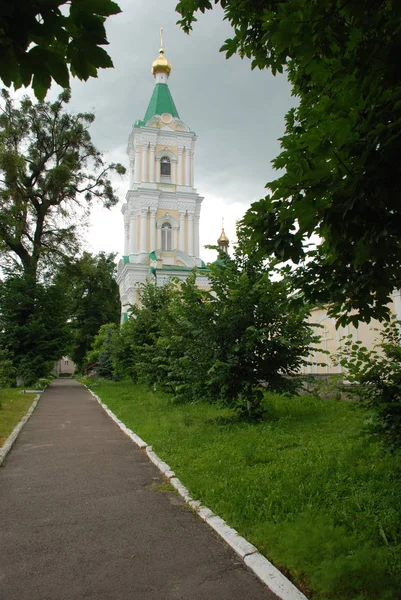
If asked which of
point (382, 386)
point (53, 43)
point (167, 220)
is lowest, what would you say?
point (382, 386)

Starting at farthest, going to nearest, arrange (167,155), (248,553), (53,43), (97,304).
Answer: (97,304) → (167,155) → (248,553) → (53,43)

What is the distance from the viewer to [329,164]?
2.50m

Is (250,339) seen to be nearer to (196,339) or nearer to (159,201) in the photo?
(196,339)

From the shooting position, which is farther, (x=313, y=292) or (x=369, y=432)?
(x=369, y=432)

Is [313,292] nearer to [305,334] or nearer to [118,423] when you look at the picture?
[305,334]

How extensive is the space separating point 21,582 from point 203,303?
678 cm

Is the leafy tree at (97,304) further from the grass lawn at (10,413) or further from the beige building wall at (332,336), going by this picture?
the beige building wall at (332,336)

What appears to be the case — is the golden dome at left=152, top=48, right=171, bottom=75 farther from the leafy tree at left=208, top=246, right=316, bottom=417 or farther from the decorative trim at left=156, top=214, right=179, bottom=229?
the leafy tree at left=208, top=246, right=316, bottom=417

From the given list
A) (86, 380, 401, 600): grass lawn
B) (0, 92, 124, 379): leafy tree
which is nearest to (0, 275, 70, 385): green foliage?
(0, 92, 124, 379): leafy tree

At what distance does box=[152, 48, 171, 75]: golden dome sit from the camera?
42.5 m

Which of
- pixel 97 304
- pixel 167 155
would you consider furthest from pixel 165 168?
pixel 97 304

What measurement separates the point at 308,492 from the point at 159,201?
35704 mm

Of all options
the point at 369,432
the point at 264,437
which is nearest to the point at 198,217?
the point at 264,437

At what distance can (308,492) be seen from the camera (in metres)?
4.79
